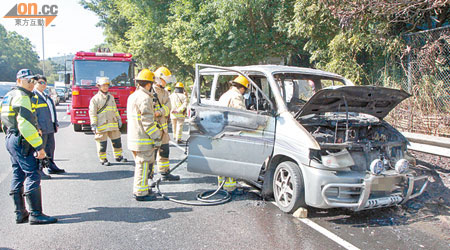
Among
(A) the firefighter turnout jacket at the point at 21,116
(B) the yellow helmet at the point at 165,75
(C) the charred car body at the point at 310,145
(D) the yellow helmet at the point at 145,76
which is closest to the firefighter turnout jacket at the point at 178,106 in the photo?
(B) the yellow helmet at the point at 165,75

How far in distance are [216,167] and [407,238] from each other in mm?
2464

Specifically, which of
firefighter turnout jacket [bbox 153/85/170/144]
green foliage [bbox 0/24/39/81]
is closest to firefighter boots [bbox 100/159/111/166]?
firefighter turnout jacket [bbox 153/85/170/144]

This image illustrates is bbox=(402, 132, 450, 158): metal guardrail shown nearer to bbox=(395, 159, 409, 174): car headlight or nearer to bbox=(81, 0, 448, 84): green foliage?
bbox=(395, 159, 409, 174): car headlight

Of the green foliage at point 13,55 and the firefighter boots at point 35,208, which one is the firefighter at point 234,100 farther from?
the green foliage at point 13,55

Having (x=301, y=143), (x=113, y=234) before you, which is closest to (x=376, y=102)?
(x=301, y=143)

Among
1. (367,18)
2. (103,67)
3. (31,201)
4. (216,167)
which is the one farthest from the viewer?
(103,67)

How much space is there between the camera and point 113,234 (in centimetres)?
375

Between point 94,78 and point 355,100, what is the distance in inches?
370

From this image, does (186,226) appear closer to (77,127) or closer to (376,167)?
(376,167)

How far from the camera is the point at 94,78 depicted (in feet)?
37.5

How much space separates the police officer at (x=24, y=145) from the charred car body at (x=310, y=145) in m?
1.98

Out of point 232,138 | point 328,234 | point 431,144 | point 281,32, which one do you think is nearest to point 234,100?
point 232,138

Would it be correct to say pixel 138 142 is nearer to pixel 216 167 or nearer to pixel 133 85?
pixel 216 167

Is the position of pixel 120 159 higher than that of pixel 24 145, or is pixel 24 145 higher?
pixel 24 145
